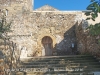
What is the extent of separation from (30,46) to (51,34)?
2.12m

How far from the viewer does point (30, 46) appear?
589 inches

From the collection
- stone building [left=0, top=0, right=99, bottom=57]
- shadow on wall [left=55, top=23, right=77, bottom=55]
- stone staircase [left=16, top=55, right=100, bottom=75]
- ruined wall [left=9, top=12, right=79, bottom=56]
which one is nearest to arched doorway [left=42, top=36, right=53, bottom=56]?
stone building [left=0, top=0, right=99, bottom=57]

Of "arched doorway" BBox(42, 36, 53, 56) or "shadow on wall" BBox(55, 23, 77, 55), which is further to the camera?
"arched doorway" BBox(42, 36, 53, 56)

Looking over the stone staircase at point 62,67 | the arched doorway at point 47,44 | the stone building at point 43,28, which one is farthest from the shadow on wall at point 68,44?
the stone staircase at point 62,67

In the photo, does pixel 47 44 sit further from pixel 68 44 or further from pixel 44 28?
pixel 68 44

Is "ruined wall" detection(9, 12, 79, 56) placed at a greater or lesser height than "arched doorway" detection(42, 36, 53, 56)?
greater

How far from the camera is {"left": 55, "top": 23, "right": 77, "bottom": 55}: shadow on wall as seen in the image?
49.7 feet

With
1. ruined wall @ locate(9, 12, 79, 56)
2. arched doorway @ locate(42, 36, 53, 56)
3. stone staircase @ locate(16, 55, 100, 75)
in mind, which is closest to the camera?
stone staircase @ locate(16, 55, 100, 75)

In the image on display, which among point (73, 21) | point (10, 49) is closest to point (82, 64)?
point (10, 49)

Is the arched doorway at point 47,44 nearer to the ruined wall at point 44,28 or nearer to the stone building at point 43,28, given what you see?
the stone building at point 43,28

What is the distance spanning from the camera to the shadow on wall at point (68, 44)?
15141 mm

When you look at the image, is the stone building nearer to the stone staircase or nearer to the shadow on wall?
the shadow on wall

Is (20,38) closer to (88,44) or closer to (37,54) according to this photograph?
(37,54)

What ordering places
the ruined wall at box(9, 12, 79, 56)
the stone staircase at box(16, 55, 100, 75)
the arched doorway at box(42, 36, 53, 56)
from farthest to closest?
1. the arched doorway at box(42, 36, 53, 56)
2. the ruined wall at box(9, 12, 79, 56)
3. the stone staircase at box(16, 55, 100, 75)
